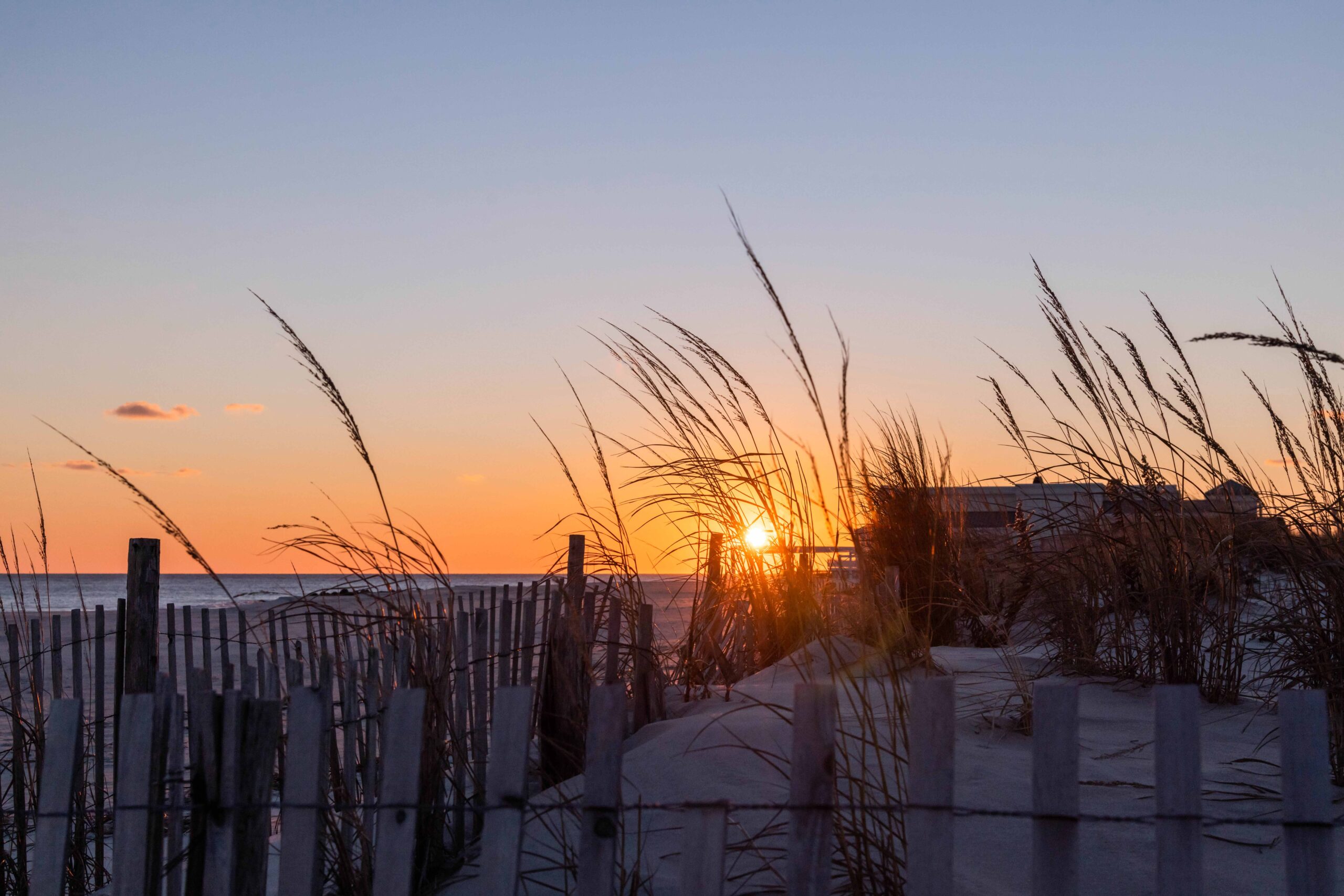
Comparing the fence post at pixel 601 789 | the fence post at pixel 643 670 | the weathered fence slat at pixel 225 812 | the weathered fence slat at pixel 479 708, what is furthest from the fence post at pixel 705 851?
the fence post at pixel 643 670

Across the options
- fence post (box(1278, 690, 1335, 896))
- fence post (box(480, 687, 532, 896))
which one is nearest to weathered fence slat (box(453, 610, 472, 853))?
fence post (box(480, 687, 532, 896))

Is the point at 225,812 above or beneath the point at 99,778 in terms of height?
above

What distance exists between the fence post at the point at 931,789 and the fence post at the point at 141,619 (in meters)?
2.29

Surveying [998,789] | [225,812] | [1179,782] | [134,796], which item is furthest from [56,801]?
[998,789]

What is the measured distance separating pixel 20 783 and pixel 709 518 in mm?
2485

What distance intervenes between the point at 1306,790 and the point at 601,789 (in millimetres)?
1058

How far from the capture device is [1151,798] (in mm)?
2279

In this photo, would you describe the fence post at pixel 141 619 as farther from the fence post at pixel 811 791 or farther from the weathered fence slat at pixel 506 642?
the fence post at pixel 811 791

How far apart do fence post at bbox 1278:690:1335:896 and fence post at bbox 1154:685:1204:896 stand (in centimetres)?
18

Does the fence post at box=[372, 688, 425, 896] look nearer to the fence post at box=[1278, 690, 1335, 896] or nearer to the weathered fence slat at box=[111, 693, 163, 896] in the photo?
the weathered fence slat at box=[111, 693, 163, 896]

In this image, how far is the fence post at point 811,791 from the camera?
51.9 inches

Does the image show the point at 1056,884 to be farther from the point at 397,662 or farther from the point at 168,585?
the point at 168,585

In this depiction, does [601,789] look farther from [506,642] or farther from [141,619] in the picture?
[141,619]

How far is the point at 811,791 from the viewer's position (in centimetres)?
134
